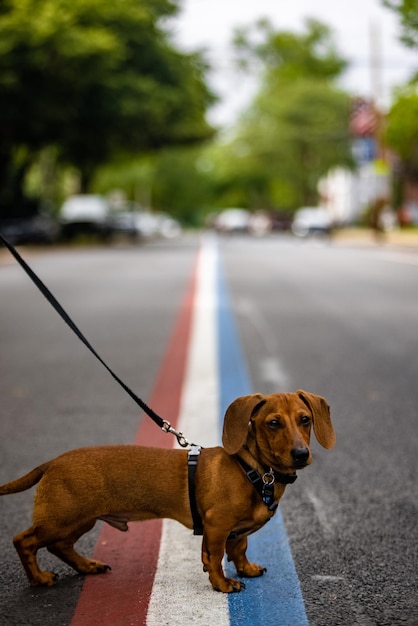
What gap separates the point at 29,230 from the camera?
37.9 metres

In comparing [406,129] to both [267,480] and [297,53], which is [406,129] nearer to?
[267,480]

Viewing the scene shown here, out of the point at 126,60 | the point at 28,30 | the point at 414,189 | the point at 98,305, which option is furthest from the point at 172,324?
the point at 414,189

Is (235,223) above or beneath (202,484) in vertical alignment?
beneath

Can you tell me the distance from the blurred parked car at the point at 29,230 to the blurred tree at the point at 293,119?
3541cm

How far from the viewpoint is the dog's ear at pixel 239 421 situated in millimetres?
3225

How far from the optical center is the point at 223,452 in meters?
3.37

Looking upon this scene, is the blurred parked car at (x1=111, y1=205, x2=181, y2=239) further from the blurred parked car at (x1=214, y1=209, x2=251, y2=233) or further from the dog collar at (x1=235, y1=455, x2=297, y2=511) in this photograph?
the dog collar at (x1=235, y1=455, x2=297, y2=511)

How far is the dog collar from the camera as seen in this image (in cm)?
323

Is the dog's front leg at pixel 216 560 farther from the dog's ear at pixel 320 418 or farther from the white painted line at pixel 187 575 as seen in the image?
the dog's ear at pixel 320 418

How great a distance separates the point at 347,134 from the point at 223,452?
7789 centimetres

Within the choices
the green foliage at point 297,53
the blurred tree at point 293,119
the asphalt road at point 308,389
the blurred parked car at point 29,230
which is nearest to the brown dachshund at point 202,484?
the asphalt road at point 308,389

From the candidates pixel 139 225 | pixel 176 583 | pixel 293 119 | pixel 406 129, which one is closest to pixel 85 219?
pixel 406 129

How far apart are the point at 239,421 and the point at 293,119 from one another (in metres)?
77.4

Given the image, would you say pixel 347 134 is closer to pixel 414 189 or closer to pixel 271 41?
pixel 414 189
